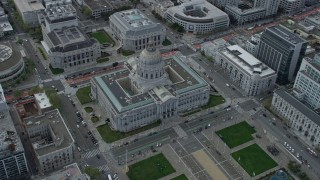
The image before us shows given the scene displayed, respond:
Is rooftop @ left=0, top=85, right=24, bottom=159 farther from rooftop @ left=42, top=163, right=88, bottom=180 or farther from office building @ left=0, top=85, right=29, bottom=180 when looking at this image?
rooftop @ left=42, top=163, right=88, bottom=180

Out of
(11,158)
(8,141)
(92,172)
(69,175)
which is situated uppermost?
(8,141)

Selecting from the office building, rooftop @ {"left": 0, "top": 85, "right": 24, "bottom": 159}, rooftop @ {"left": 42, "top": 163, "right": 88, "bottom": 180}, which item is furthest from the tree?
rooftop @ {"left": 0, "top": 85, "right": 24, "bottom": 159}

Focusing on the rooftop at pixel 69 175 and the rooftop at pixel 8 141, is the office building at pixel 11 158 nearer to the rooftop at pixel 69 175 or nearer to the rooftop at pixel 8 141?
the rooftop at pixel 8 141

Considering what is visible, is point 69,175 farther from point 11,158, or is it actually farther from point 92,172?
point 11,158

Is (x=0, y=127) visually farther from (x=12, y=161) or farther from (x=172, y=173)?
(x=172, y=173)

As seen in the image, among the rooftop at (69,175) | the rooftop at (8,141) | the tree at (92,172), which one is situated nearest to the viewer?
the rooftop at (69,175)

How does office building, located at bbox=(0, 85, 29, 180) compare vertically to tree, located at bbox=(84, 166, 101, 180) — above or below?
above

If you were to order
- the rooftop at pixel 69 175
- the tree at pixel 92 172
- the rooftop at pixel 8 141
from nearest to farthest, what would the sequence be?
the rooftop at pixel 69 175, the rooftop at pixel 8 141, the tree at pixel 92 172

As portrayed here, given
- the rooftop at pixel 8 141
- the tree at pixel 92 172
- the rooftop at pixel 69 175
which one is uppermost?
the rooftop at pixel 8 141

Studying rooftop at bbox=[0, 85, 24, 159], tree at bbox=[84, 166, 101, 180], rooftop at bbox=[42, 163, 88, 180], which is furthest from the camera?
tree at bbox=[84, 166, 101, 180]

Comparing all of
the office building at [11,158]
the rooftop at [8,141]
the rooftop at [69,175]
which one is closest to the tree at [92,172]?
the rooftop at [69,175]

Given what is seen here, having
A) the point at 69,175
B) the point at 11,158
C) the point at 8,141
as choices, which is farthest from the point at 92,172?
the point at 8,141
